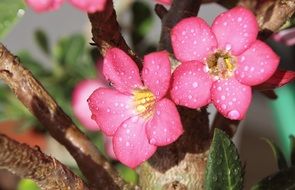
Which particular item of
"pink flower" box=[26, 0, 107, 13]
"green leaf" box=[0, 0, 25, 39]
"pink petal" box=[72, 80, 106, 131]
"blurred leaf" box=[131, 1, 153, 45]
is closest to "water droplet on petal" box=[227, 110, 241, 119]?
"pink flower" box=[26, 0, 107, 13]

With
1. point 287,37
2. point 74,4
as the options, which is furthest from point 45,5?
point 287,37

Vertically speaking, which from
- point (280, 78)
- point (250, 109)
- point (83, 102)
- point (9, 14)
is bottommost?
point (250, 109)

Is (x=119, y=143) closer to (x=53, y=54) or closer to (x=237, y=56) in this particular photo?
(x=237, y=56)

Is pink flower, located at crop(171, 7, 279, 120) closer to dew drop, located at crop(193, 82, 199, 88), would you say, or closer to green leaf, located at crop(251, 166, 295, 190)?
dew drop, located at crop(193, 82, 199, 88)

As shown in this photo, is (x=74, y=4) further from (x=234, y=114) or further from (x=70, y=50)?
(x=70, y=50)

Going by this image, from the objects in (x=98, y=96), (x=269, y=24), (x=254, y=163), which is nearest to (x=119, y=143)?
(x=98, y=96)

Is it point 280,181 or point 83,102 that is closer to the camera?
point 280,181

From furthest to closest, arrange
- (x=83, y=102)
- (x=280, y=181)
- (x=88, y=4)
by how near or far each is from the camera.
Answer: (x=83, y=102)
(x=280, y=181)
(x=88, y=4)

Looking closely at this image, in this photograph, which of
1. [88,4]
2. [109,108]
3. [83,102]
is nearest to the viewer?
[88,4]
